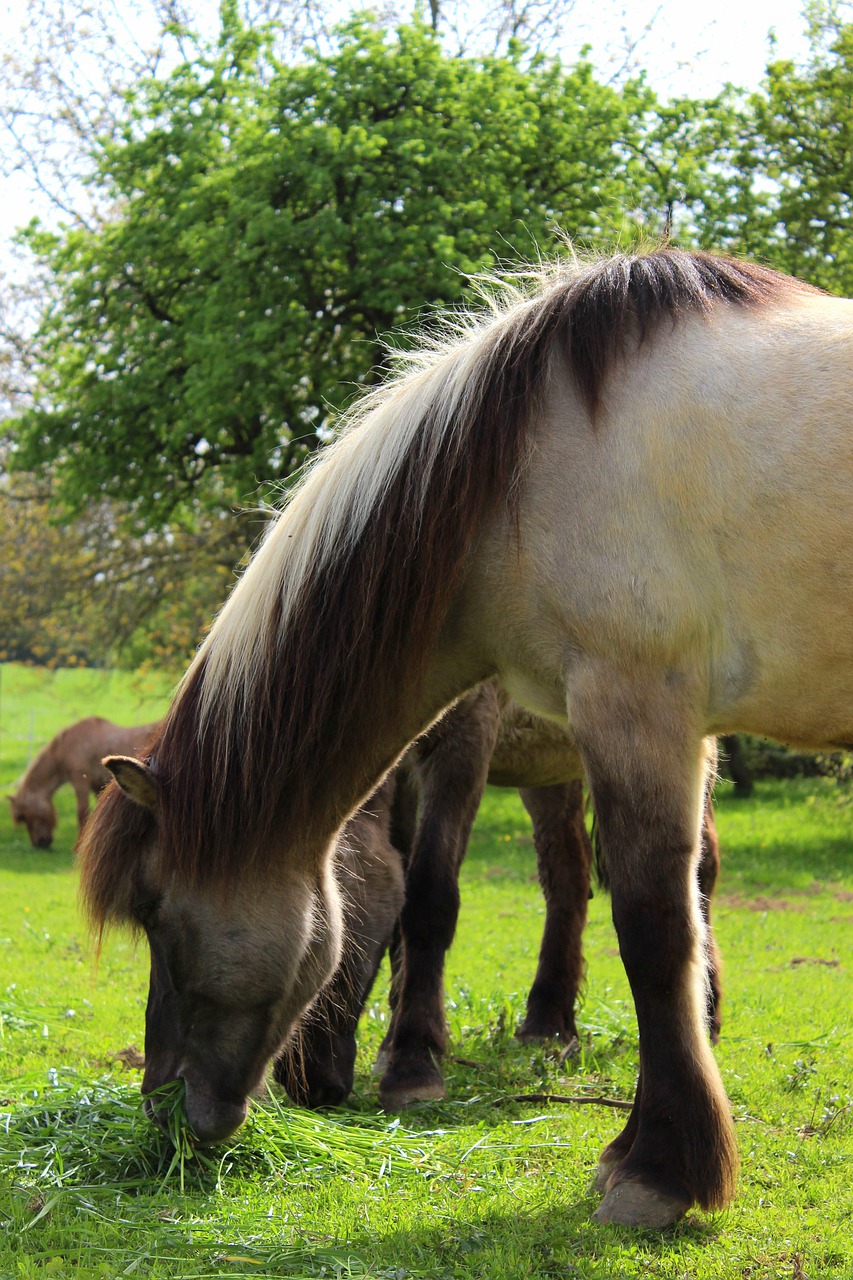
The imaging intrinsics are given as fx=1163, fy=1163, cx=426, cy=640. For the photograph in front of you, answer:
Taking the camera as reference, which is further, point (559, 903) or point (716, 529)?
point (559, 903)

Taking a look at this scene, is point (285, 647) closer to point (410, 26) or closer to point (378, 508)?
point (378, 508)

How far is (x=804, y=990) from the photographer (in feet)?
21.8

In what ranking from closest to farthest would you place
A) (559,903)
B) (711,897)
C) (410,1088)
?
(410,1088) < (711,897) < (559,903)

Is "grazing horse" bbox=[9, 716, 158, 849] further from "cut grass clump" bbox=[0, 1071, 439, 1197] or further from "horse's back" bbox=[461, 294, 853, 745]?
"horse's back" bbox=[461, 294, 853, 745]

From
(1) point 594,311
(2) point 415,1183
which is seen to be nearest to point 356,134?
(1) point 594,311

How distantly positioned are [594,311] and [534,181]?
447 inches

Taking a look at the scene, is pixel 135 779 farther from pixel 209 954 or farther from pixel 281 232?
pixel 281 232

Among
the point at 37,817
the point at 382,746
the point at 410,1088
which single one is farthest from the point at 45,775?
the point at 382,746

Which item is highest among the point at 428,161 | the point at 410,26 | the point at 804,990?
the point at 410,26

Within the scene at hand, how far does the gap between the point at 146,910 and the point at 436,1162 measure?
Answer: 46.0 inches

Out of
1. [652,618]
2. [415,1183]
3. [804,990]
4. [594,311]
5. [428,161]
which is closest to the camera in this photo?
[652,618]

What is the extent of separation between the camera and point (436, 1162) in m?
3.51

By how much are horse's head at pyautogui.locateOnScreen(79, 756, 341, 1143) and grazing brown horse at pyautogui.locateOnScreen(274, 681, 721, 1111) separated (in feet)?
1.47

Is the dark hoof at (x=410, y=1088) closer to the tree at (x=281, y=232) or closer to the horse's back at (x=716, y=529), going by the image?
the horse's back at (x=716, y=529)
